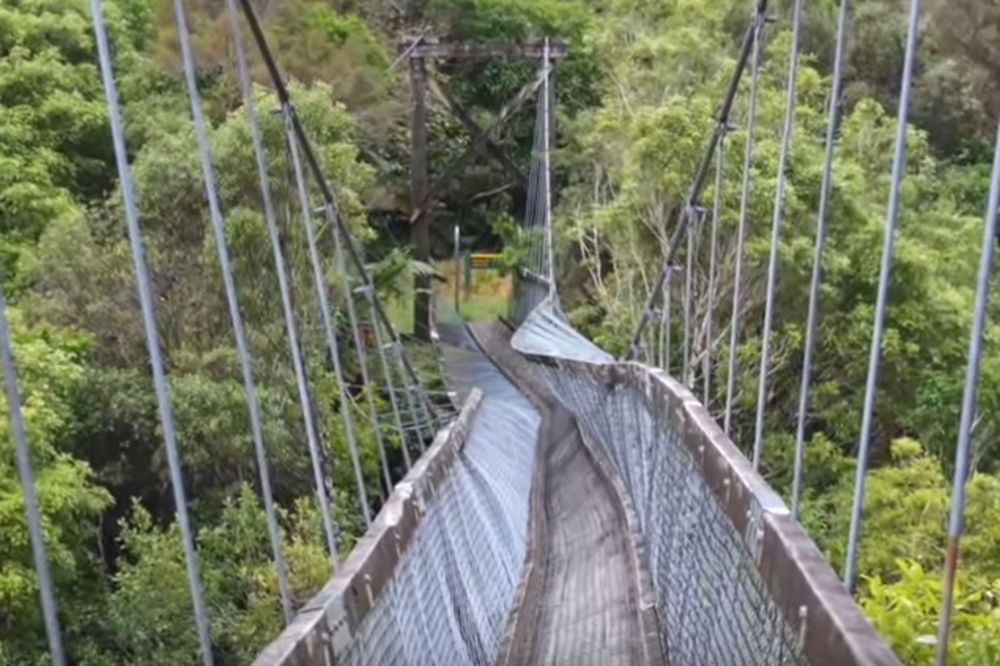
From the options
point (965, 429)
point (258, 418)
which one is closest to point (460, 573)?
point (258, 418)

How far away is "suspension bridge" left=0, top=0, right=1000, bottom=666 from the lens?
1.57 metres

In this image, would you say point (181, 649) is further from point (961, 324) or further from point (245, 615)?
point (961, 324)

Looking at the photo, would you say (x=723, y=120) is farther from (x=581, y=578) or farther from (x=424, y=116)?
(x=424, y=116)

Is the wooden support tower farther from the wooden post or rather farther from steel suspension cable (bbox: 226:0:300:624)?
steel suspension cable (bbox: 226:0:300:624)

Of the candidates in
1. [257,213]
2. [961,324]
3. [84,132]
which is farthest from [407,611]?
[84,132]

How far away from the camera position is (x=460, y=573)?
3.05 metres

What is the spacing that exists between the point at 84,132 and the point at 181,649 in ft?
18.5

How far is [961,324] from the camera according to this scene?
27.8 feet

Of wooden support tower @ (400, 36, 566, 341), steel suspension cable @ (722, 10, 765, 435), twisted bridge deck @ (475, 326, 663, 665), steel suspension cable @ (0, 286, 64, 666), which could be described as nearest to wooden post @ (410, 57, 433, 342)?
wooden support tower @ (400, 36, 566, 341)

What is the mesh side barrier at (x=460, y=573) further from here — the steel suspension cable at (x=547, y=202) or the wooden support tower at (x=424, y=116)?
the wooden support tower at (x=424, y=116)

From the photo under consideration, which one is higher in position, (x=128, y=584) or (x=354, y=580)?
(x=354, y=580)

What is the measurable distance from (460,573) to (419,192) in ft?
35.6

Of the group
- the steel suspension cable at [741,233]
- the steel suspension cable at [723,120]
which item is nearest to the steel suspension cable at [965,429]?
the steel suspension cable at [741,233]

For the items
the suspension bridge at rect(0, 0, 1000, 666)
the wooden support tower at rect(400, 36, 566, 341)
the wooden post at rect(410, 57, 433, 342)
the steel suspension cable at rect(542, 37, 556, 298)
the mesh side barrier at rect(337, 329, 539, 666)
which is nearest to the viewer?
the suspension bridge at rect(0, 0, 1000, 666)
